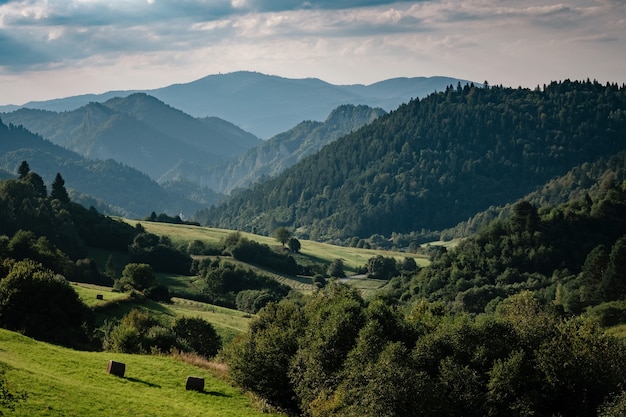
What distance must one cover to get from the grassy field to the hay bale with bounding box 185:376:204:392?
23.1 inches

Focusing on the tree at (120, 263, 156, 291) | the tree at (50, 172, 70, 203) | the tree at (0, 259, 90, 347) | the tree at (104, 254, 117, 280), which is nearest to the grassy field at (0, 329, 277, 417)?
the tree at (0, 259, 90, 347)

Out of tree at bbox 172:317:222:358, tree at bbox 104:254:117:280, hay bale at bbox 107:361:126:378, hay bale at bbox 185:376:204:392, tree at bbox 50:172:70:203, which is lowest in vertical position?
tree at bbox 104:254:117:280

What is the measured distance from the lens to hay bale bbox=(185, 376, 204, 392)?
42844mm

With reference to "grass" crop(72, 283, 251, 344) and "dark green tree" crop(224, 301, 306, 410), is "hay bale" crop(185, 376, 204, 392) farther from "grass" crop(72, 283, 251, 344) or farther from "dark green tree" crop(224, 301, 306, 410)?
"grass" crop(72, 283, 251, 344)

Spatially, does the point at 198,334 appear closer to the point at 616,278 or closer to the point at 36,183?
the point at 616,278

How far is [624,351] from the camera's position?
4738 centimetres

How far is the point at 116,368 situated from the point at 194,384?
5.04m

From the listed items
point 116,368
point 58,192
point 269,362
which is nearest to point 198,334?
point 269,362

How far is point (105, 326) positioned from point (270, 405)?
36774mm

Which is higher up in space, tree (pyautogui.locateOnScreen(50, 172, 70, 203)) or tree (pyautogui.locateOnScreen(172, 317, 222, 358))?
tree (pyautogui.locateOnScreen(50, 172, 70, 203))

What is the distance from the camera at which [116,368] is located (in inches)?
1651

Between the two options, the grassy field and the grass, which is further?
the grass

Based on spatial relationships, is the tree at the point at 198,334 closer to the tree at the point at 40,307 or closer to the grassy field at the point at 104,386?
the tree at the point at 40,307

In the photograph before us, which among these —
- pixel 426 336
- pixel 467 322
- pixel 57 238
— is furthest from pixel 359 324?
pixel 57 238
